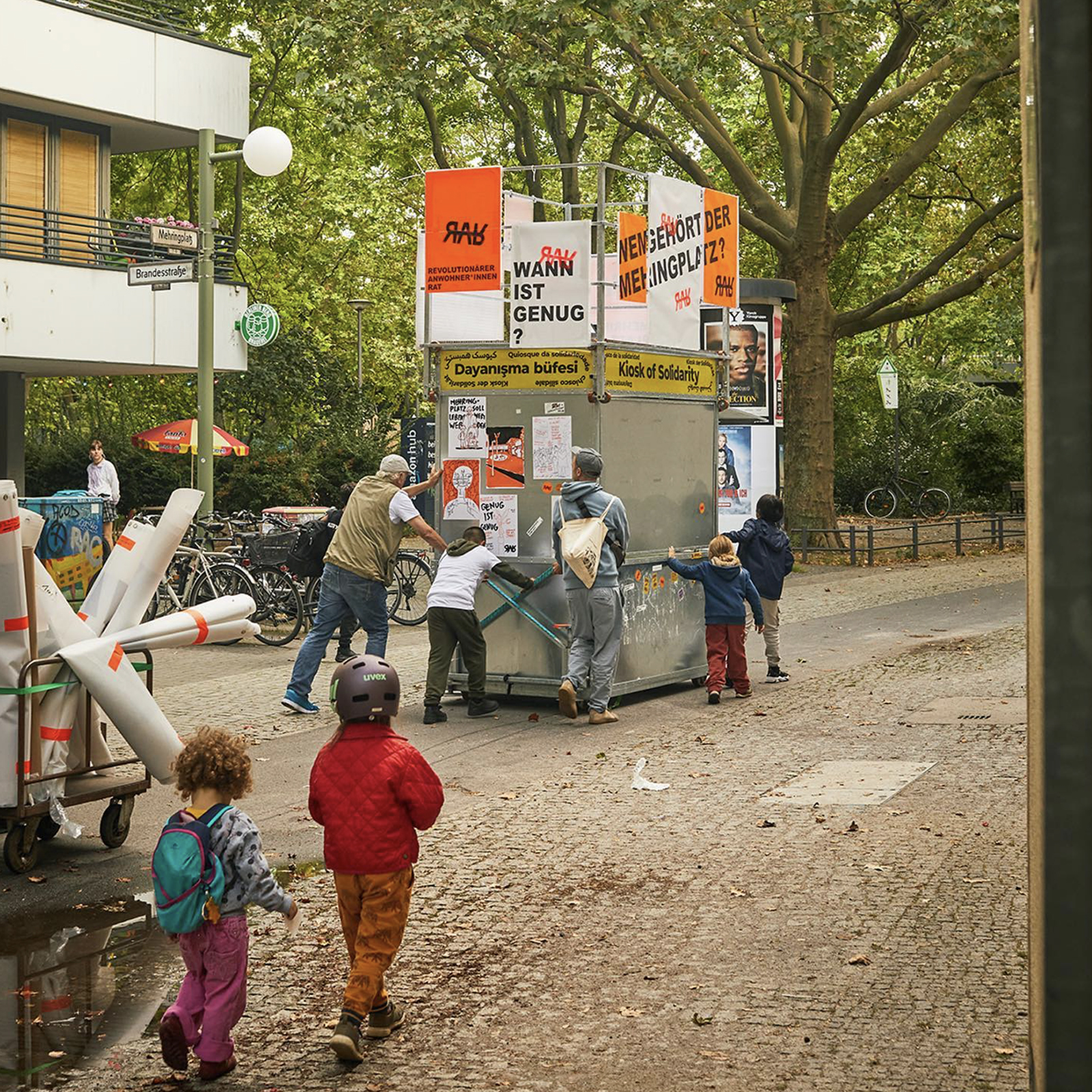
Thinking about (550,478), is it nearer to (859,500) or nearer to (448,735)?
(448,735)

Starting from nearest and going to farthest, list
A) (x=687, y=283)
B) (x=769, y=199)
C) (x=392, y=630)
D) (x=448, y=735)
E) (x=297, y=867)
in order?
(x=297, y=867)
(x=448, y=735)
(x=687, y=283)
(x=392, y=630)
(x=769, y=199)

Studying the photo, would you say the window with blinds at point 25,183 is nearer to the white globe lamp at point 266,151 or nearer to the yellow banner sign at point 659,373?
the white globe lamp at point 266,151

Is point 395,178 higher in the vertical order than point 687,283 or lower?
higher

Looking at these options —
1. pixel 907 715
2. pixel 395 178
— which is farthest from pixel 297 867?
pixel 395 178

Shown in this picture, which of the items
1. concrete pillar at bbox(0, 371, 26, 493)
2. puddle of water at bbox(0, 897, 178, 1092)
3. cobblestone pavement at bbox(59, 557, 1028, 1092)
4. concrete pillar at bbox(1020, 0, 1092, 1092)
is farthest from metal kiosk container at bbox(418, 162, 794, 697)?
concrete pillar at bbox(0, 371, 26, 493)

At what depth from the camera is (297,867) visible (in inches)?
291

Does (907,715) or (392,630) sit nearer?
(907,715)

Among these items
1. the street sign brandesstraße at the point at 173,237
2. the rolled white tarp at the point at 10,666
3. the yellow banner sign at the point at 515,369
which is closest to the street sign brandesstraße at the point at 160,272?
the street sign brandesstraße at the point at 173,237

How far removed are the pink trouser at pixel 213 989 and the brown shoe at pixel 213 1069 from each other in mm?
15

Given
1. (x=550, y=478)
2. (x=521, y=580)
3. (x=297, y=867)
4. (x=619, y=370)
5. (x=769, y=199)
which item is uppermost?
(x=769, y=199)

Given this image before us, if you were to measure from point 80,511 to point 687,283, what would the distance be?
21.0 ft

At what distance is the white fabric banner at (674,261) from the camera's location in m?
12.7

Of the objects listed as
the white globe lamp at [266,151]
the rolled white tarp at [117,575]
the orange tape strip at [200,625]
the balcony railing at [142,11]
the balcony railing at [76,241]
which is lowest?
the orange tape strip at [200,625]

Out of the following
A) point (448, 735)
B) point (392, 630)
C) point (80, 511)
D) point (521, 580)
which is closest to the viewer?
point (80, 511)
